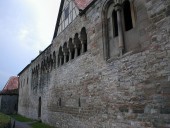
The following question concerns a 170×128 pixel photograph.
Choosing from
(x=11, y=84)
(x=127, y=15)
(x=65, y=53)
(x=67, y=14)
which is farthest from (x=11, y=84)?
(x=127, y=15)

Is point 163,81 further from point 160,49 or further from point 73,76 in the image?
point 73,76

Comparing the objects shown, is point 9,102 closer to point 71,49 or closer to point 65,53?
point 65,53

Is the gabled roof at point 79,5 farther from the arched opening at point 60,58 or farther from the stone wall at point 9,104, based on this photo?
the stone wall at point 9,104

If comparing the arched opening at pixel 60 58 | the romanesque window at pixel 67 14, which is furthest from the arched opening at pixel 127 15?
the arched opening at pixel 60 58

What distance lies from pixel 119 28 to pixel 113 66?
1467 millimetres

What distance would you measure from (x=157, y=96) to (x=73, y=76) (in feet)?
19.1

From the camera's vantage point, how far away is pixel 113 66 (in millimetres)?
7098

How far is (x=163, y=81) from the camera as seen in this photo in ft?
16.6

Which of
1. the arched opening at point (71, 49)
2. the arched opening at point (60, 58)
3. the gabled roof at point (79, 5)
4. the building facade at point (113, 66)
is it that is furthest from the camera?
the arched opening at point (60, 58)

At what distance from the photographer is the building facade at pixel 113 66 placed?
5277 mm

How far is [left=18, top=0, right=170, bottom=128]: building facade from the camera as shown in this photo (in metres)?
5.28

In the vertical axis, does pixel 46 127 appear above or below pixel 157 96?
below

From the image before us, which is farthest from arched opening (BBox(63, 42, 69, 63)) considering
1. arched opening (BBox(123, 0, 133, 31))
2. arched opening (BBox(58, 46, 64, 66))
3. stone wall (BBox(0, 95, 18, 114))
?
stone wall (BBox(0, 95, 18, 114))

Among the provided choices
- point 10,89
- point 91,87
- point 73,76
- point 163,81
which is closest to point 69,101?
point 73,76
